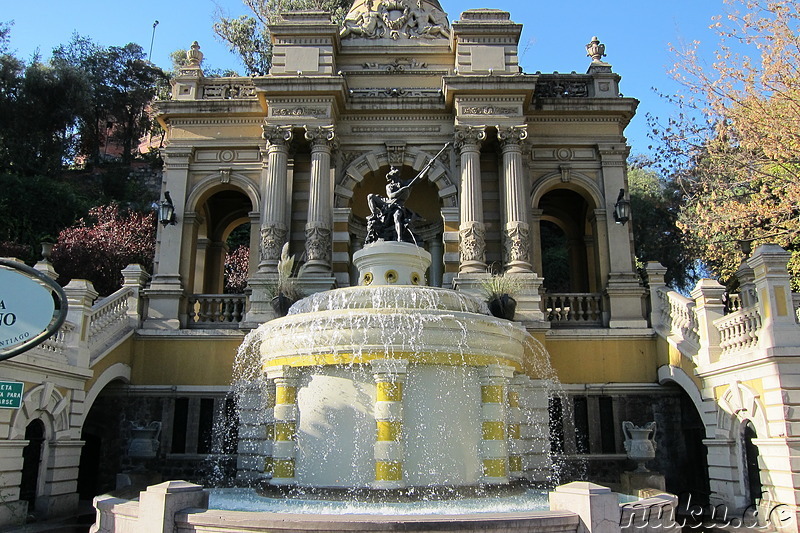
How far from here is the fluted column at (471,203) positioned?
18.4 meters

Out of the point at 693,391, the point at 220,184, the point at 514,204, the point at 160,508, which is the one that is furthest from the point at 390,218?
the point at 160,508

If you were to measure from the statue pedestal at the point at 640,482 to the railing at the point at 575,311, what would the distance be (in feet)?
17.2

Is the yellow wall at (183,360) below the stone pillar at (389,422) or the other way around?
the other way around

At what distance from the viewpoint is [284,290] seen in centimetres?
1634

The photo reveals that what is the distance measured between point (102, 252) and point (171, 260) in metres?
8.90

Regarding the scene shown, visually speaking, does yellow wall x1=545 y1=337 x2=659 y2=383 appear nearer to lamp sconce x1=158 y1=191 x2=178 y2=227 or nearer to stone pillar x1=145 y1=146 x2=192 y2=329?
stone pillar x1=145 y1=146 x2=192 y2=329

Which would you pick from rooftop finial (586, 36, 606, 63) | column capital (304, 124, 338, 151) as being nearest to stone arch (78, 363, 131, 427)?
column capital (304, 124, 338, 151)

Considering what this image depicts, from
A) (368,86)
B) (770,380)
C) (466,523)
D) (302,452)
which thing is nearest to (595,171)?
(368,86)

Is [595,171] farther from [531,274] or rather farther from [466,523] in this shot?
[466,523]

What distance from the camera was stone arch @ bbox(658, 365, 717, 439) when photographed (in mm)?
14094

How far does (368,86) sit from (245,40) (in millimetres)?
18787

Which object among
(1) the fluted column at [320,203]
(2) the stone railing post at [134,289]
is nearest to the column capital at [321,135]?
(1) the fluted column at [320,203]

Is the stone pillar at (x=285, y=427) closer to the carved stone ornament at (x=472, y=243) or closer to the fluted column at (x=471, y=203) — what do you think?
the fluted column at (x=471, y=203)

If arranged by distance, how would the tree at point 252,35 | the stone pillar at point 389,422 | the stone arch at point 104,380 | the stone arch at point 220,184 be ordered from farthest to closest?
1. the tree at point 252,35
2. the stone arch at point 220,184
3. the stone arch at point 104,380
4. the stone pillar at point 389,422
